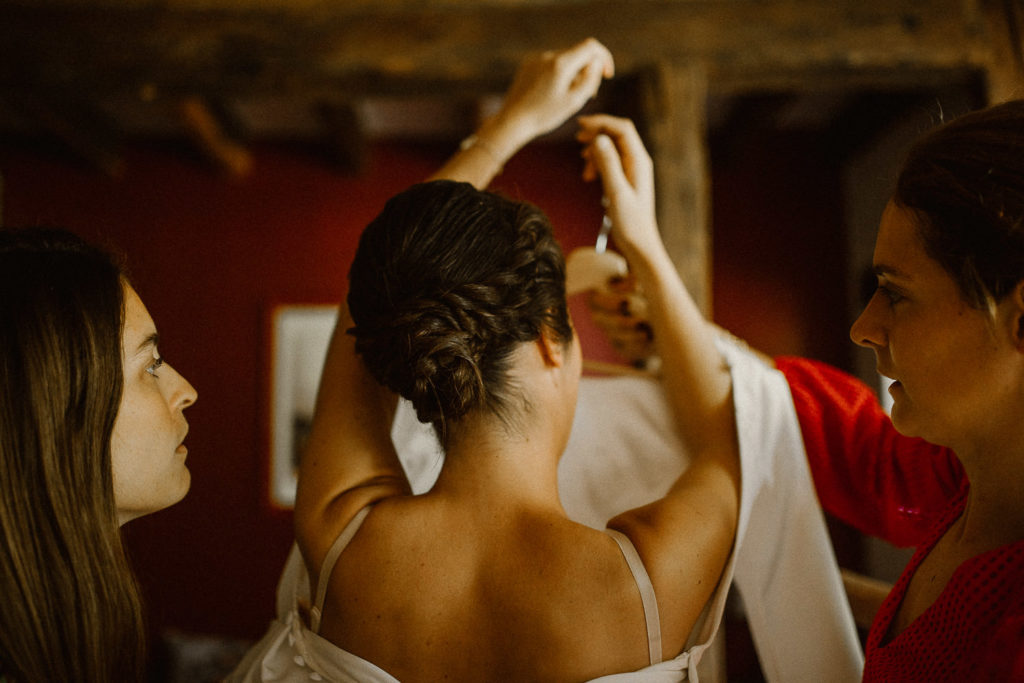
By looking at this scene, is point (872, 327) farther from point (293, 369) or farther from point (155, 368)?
point (293, 369)

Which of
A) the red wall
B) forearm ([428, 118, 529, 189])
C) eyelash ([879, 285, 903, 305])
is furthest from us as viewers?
the red wall

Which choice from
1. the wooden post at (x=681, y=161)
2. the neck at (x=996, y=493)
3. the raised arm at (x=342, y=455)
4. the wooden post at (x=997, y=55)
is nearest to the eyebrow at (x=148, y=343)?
the raised arm at (x=342, y=455)

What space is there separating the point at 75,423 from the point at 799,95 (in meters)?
3.31

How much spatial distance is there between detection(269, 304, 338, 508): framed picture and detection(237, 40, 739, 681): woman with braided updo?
299 cm

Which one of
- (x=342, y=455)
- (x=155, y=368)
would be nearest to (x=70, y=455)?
(x=155, y=368)

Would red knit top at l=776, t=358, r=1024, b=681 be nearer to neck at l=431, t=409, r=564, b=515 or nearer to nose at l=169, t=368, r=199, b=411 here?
neck at l=431, t=409, r=564, b=515

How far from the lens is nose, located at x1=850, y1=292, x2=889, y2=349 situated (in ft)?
2.53

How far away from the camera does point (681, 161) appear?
183 centimetres

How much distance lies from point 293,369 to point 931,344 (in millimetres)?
3527

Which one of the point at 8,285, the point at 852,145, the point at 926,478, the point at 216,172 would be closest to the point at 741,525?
the point at 926,478

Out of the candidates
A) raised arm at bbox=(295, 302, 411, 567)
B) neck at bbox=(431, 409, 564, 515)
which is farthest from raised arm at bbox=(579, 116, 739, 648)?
raised arm at bbox=(295, 302, 411, 567)

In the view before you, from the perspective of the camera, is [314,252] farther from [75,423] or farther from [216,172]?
[75,423]

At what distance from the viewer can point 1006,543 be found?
0.75m

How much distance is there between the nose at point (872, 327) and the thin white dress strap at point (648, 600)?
1.14 feet
